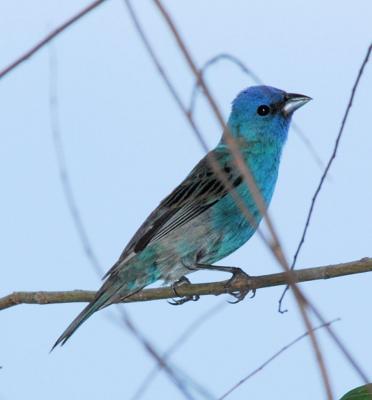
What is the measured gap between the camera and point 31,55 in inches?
68.5

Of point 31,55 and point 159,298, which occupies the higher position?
point 31,55

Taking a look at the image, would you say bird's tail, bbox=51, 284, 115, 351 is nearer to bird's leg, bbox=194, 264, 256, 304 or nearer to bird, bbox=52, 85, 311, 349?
bird, bbox=52, 85, 311, 349

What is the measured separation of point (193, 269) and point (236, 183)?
68 cm

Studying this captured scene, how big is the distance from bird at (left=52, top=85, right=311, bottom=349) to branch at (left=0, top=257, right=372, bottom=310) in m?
0.34

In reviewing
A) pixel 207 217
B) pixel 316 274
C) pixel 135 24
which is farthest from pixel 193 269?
pixel 135 24

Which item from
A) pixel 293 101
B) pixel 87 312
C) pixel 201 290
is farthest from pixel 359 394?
pixel 293 101

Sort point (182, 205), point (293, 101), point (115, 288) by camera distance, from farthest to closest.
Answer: point (293, 101) < point (182, 205) < point (115, 288)

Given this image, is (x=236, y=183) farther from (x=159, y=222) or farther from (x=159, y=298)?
(x=159, y=298)

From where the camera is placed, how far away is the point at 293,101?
20.9 feet

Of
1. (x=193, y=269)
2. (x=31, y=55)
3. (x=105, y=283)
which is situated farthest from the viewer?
(x=193, y=269)

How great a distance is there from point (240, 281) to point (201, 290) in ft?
1.04

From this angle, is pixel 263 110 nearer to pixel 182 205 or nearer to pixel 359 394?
pixel 182 205

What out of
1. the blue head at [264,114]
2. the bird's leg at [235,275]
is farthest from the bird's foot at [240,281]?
the blue head at [264,114]

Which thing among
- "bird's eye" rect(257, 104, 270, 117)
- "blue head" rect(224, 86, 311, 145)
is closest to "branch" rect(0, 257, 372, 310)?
"blue head" rect(224, 86, 311, 145)
